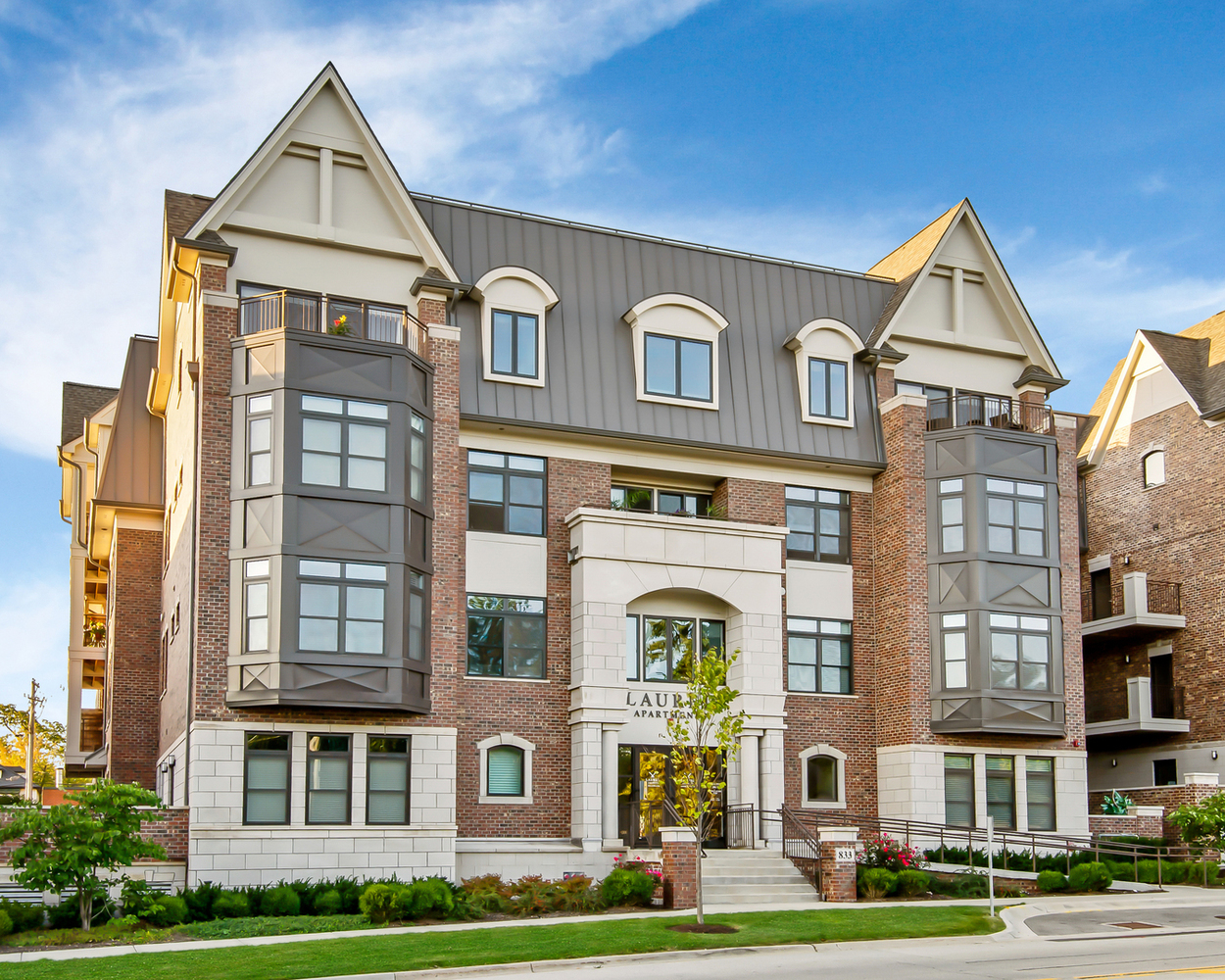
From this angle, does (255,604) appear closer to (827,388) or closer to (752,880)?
(752,880)

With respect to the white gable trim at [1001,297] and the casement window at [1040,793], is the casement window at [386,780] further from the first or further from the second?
the white gable trim at [1001,297]

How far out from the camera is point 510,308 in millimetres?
29625

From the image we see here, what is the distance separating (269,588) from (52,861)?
6.24 m

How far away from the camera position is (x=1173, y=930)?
20688 millimetres

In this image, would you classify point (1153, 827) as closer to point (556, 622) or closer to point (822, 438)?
point (822, 438)

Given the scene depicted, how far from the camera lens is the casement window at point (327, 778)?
82.5 feet

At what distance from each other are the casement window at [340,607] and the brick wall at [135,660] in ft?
38.9

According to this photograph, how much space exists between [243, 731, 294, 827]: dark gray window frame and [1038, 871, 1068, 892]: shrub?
14.3 meters

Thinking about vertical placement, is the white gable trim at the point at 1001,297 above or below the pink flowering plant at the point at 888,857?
above

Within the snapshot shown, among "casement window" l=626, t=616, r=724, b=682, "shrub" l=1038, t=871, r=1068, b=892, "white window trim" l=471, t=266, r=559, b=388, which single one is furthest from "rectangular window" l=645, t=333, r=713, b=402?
"shrub" l=1038, t=871, r=1068, b=892

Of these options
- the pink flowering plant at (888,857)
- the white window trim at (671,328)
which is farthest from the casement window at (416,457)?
the pink flowering plant at (888,857)

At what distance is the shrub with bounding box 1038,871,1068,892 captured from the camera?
25.9m

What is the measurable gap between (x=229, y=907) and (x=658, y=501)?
13.5 meters

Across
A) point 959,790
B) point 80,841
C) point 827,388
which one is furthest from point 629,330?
point 80,841
